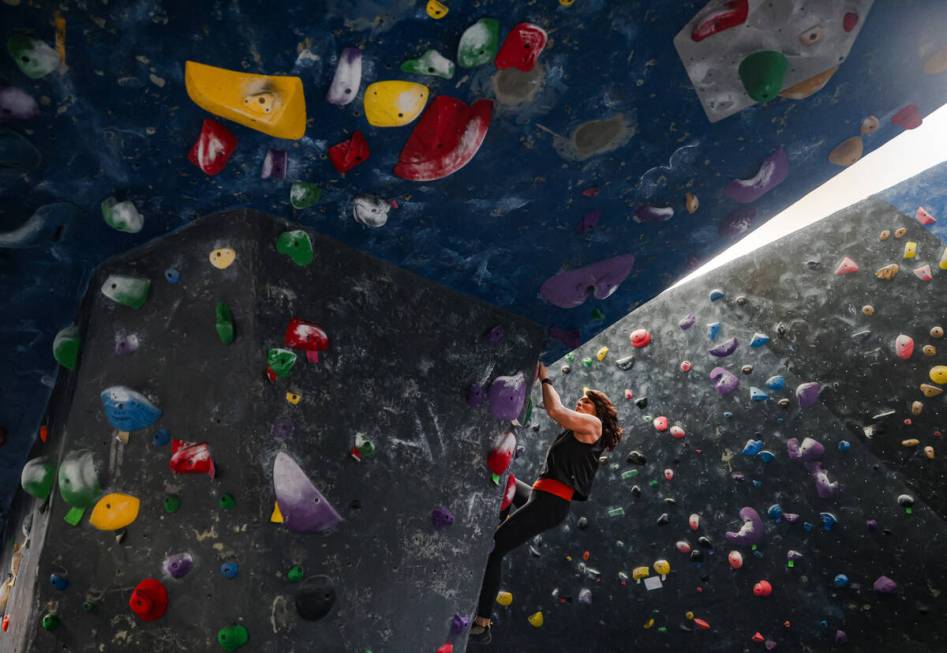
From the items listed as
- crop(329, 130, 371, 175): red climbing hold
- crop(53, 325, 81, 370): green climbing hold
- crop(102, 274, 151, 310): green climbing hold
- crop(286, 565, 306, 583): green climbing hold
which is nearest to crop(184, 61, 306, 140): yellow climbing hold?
crop(329, 130, 371, 175): red climbing hold

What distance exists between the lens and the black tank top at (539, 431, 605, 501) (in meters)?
3.20

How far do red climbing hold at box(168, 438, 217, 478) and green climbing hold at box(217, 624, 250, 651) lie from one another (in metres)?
0.43

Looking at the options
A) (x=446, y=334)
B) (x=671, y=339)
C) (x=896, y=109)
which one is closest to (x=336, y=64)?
(x=446, y=334)

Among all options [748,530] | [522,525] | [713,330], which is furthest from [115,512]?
[713,330]

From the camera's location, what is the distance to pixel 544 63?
6.27ft

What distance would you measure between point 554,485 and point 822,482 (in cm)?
171

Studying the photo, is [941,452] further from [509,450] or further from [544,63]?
[544,63]

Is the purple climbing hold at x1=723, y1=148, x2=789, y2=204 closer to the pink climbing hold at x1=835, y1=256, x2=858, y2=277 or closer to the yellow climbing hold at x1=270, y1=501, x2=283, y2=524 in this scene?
the pink climbing hold at x1=835, y1=256, x2=858, y2=277

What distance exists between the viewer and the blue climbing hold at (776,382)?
13.4 ft

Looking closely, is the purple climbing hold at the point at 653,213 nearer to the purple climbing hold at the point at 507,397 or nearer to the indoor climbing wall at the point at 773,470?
the purple climbing hold at the point at 507,397

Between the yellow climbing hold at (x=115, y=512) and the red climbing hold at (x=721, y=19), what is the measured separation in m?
2.14

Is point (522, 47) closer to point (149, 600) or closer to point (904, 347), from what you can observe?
point (149, 600)

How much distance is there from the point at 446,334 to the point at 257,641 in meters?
1.27

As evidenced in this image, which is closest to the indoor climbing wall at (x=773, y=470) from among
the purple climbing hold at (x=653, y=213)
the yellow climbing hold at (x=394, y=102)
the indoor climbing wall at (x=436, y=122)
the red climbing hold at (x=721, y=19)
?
the indoor climbing wall at (x=436, y=122)
